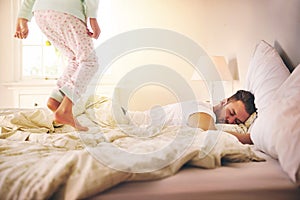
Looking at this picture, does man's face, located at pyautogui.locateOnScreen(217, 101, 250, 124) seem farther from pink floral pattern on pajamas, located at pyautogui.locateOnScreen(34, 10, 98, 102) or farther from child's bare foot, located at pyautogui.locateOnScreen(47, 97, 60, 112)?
child's bare foot, located at pyautogui.locateOnScreen(47, 97, 60, 112)

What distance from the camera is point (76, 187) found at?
0.90 metres

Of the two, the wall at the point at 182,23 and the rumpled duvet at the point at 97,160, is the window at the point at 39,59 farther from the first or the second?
the rumpled duvet at the point at 97,160

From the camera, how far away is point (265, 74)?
2014mm

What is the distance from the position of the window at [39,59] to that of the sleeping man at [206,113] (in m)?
1.84

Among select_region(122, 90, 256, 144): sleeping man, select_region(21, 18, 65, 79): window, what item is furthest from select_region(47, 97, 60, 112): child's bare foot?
select_region(21, 18, 65, 79): window

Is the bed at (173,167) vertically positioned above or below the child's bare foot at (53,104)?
above

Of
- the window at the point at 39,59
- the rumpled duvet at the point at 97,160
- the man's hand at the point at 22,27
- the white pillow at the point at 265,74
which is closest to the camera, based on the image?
the rumpled duvet at the point at 97,160

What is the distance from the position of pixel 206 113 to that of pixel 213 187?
3.52ft

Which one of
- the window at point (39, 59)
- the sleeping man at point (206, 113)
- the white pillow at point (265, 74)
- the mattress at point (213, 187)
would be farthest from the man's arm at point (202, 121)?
the window at point (39, 59)

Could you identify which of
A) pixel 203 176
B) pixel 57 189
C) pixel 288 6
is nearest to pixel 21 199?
pixel 57 189

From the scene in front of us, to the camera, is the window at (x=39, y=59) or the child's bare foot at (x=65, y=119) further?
the window at (x=39, y=59)

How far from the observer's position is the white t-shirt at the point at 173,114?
6.84ft

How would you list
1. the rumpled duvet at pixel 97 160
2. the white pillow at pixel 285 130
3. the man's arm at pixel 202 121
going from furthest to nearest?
the man's arm at pixel 202 121 → the white pillow at pixel 285 130 → the rumpled duvet at pixel 97 160

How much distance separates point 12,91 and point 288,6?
113 inches
